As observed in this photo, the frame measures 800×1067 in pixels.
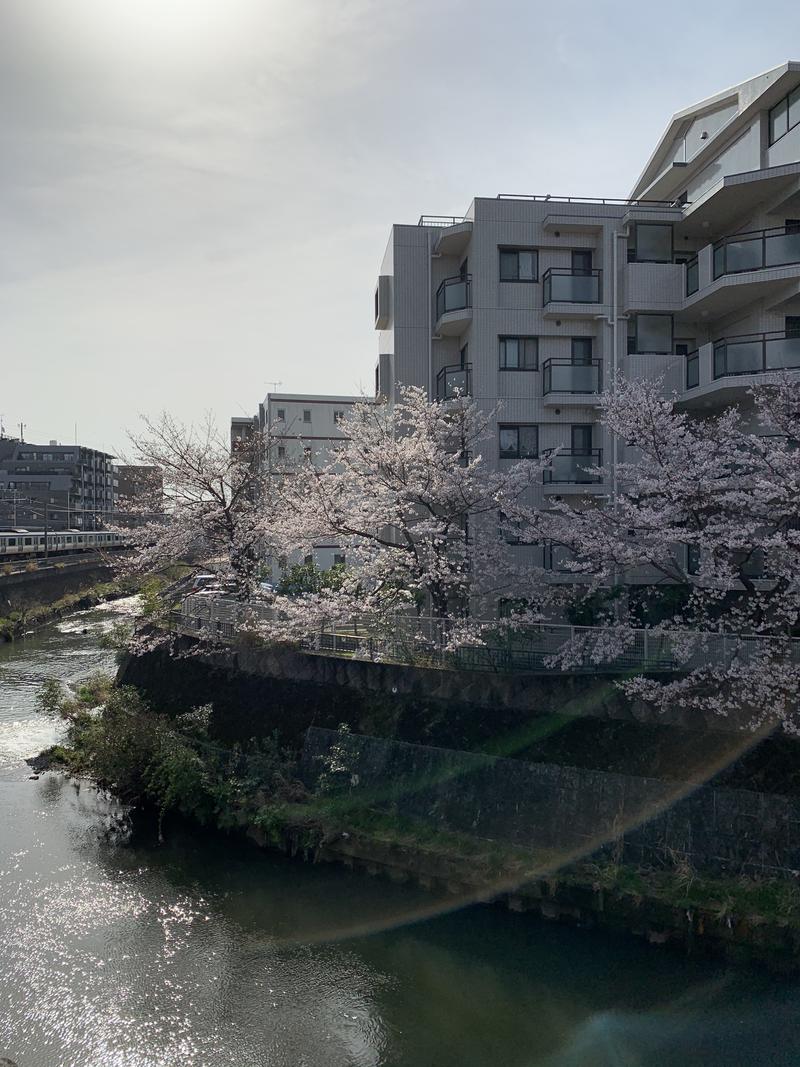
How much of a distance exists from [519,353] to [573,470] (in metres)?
3.47

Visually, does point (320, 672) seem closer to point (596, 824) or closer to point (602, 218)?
point (596, 824)

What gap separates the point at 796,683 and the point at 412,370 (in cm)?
1341

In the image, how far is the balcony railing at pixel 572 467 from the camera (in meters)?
19.8

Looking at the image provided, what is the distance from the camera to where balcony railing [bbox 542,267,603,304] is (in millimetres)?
19656

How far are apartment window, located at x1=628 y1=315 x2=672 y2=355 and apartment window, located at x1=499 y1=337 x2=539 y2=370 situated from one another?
101 inches

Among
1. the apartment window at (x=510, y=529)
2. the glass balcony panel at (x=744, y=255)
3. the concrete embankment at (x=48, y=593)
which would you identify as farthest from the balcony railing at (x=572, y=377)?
the concrete embankment at (x=48, y=593)

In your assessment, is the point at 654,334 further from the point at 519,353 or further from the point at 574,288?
the point at 519,353

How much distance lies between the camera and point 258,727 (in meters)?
16.9

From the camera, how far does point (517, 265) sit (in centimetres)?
2020

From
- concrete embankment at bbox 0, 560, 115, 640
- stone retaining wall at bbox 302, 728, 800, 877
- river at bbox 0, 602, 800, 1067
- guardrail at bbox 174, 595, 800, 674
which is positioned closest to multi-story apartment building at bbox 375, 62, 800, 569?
guardrail at bbox 174, 595, 800, 674

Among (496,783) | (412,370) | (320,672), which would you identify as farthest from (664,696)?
(412,370)

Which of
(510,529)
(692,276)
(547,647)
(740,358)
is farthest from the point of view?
(692,276)

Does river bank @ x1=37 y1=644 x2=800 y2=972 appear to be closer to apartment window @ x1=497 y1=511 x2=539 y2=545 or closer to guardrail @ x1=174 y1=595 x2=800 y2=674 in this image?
guardrail @ x1=174 y1=595 x2=800 y2=674

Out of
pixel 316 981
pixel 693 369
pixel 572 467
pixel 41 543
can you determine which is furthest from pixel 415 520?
pixel 41 543
